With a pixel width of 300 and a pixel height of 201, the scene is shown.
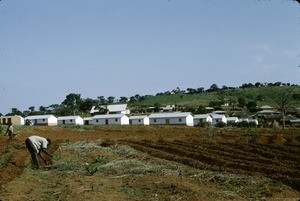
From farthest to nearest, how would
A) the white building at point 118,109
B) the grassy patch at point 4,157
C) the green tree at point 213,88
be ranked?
the green tree at point 213,88
the white building at point 118,109
the grassy patch at point 4,157

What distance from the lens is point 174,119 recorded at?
199 ft

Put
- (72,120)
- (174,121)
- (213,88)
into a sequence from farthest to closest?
(213,88) < (72,120) < (174,121)

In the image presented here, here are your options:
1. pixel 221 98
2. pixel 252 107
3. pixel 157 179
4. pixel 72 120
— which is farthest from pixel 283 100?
pixel 157 179

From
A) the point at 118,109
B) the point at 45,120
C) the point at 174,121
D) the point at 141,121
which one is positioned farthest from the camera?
the point at 118,109

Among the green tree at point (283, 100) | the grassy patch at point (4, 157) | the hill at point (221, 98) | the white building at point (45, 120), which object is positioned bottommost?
the grassy patch at point (4, 157)

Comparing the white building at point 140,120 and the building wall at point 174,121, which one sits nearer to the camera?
the building wall at point 174,121

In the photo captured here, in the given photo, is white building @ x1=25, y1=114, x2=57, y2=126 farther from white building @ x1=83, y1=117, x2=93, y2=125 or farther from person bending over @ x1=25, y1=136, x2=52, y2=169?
person bending over @ x1=25, y1=136, x2=52, y2=169

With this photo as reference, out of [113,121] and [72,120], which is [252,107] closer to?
[113,121]

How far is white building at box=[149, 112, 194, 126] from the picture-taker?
59.4 metres

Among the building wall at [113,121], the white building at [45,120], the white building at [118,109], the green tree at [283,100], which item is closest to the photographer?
the green tree at [283,100]

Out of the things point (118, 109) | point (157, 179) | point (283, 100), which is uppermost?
point (118, 109)

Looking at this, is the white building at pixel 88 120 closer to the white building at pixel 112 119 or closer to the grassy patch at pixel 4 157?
the white building at pixel 112 119

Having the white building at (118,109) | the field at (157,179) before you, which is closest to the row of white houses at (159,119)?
the white building at (118,109)

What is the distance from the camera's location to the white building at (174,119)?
195 feet
